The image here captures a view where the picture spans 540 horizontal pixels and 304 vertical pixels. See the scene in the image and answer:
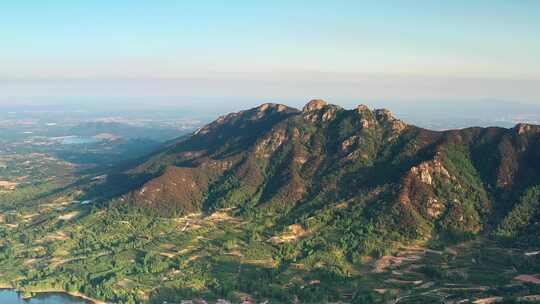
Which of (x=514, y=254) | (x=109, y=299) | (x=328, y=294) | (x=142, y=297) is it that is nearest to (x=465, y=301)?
(x=328, y=294)

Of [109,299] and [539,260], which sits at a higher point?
[539,260]

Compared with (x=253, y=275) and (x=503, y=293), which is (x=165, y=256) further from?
(x=503, y=293)

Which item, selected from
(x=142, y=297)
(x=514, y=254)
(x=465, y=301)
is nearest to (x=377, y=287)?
(x=465, y=301)

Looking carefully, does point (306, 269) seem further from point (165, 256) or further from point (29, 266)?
point (29, 266)

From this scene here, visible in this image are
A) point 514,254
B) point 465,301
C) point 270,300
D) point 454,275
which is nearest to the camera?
point 465,301

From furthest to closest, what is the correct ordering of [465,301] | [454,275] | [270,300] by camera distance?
[454,275]
[270,300]
[465,301]

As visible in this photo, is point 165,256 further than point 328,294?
Yes
